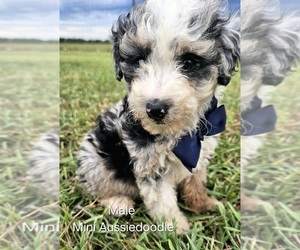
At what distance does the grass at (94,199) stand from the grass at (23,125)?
16 centimetres

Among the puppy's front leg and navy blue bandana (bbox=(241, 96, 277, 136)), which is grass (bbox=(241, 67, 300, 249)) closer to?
navy blue bandana (bbox=(241, 96, 277, 136))

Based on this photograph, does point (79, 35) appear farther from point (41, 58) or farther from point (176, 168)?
point (176, 168)

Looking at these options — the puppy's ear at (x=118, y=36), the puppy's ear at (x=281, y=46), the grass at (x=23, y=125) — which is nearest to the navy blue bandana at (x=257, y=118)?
the puppy's ear at (x=281, y=46)

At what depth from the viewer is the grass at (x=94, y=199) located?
2879 millimetres

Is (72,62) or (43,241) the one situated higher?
(72,62)

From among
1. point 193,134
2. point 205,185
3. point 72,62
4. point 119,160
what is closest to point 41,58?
point 72,62

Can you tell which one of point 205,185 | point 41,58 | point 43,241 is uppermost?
point 41,58

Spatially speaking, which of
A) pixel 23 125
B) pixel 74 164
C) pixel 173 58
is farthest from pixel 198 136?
pixel 23 125

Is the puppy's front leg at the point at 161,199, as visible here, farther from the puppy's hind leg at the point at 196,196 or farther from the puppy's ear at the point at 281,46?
the puppy's ear at the point at 281,46

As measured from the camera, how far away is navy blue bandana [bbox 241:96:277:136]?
2.95 m

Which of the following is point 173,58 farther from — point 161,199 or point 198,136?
point 161,199

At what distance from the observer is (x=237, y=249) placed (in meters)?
2.88

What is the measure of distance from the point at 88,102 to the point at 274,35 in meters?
1.18

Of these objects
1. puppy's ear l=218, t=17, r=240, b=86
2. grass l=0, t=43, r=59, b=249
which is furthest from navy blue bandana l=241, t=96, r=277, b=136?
grass l=0, t=43, r=59, b=249
